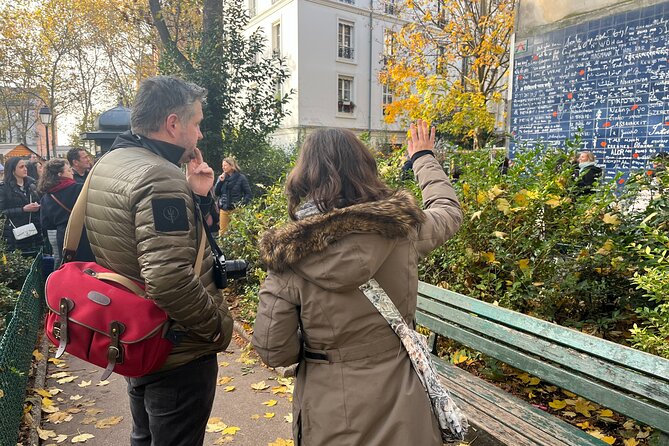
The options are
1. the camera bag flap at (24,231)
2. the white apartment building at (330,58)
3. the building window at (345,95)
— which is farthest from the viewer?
the building window at (345,95)

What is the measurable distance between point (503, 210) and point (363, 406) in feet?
7.49

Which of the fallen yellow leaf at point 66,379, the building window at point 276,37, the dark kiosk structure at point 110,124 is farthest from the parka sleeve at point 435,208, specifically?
the building window at point 276,37

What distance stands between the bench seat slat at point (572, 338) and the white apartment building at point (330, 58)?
23968 millimetres

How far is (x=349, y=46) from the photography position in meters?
29.8

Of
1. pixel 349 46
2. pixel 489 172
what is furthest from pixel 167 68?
pixel 349 46

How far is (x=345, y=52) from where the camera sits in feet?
97.2

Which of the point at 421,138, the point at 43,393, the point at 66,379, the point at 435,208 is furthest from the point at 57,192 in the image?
the point at 435,208

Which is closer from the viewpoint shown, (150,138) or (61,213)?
(150,138)

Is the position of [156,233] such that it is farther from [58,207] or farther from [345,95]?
[345,95]

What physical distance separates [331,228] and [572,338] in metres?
1.59

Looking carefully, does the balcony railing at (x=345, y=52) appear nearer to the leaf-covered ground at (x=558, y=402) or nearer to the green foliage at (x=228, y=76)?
the green foliage at (x=228, y=76)

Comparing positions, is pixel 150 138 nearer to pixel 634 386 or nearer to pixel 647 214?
pixel 634 386

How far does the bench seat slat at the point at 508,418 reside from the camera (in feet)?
7.87

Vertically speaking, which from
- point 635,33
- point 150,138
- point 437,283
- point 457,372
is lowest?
point 457,372
